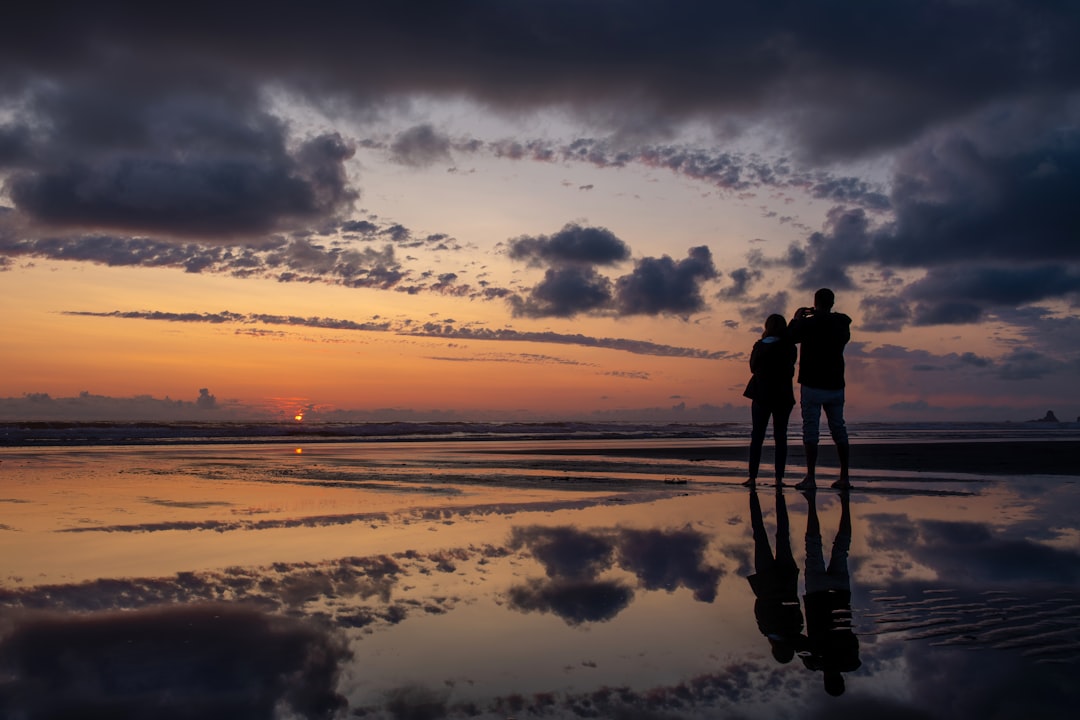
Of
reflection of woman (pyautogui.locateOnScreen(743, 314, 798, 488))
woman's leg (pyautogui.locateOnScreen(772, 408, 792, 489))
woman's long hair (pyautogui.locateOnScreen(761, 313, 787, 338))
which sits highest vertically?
woman's long hair (pyautogui.locateOnScreen(761, 313, 787, 338))

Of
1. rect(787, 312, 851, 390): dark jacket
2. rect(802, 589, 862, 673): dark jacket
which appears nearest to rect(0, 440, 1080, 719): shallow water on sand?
rect(802, 589, 862, 673): dark jacket

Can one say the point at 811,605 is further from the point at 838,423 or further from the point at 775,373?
the point at 775,373

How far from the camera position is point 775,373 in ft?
37.0

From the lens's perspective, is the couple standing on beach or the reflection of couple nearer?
the reflection of couple

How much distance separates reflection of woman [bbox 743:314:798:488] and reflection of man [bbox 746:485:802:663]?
14.3 feet

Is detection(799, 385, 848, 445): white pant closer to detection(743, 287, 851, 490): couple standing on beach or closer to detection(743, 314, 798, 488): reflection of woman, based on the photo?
detection(743, 287, 851, 490): couple standing on beach

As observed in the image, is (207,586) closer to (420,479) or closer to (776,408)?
(420,479)

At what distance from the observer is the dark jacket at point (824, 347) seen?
1061cm

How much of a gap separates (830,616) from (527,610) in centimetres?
154

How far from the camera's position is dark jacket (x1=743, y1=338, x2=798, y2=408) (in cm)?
1122

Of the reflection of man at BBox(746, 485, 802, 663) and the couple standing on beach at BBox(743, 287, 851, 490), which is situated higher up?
the couple standing on beach at BBox(743, 287, 851, 490)

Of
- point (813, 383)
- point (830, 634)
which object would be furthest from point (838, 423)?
point (830, 634)

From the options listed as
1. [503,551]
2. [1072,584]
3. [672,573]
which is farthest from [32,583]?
[1072,584]

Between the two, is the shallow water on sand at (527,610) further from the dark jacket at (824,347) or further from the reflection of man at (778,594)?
the dark jacket at (824,347)
